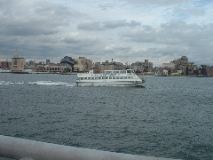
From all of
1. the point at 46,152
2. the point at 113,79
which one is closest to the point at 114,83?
the point at 113,79

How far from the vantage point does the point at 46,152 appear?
9.87 ft

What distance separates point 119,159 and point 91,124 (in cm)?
3577

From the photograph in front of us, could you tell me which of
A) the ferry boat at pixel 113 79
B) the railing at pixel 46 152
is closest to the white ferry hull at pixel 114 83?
the ferry boat at pixel 113 79

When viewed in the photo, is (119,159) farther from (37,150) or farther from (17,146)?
(17,146)

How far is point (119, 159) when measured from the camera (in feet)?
9.18

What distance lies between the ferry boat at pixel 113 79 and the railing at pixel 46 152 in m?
102

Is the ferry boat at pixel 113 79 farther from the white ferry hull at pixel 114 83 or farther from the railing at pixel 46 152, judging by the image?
the railing at pixel 46 152

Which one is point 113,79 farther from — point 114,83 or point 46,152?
point 46,152

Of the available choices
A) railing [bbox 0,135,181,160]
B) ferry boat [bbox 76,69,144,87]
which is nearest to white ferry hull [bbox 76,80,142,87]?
ferry boat [bbox 76,69,144,87]

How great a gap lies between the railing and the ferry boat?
4010 inches

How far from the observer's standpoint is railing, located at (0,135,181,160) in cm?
286

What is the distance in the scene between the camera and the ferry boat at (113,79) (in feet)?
347

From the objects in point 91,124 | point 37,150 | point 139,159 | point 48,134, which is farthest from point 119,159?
point 91,124

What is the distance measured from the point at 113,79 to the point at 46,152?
4130 inches
